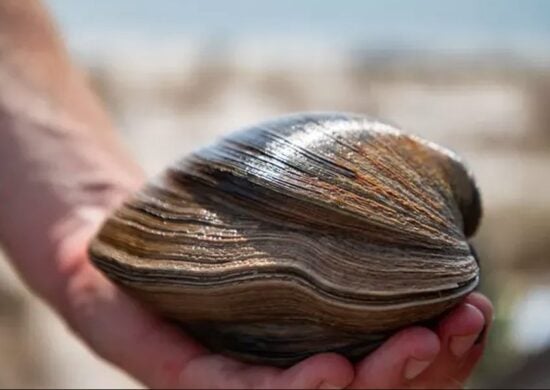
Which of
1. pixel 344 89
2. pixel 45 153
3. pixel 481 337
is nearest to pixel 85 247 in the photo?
pixel 45 153

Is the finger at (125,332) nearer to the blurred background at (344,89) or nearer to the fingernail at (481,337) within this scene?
the fingernail at (481,337)

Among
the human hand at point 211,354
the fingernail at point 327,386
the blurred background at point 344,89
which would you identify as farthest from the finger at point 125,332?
the blurred background at point 344,89

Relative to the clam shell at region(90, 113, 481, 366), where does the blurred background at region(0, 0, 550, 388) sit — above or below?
below

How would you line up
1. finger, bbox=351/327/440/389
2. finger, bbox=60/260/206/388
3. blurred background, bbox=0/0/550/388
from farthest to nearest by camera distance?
blurred background, bbox=0/0/550/388 → finger, bbox=60/260/206/388 → finger, bbox=351/327/440/389

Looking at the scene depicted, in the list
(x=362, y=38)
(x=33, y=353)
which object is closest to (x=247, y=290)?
(x=33, y=353)

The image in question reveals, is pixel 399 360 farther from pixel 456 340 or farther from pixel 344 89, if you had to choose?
pixel 344 89

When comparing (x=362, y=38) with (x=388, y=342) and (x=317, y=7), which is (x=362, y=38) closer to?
(x=317, y=7)

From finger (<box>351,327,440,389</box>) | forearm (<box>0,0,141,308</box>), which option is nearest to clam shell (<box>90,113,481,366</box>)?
finger (<box>351,327,440,389</box>)

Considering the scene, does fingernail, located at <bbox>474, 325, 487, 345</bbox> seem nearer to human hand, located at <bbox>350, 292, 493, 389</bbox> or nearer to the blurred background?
human hand, located at <bbox>350, 292, 493, 389</bbox>
